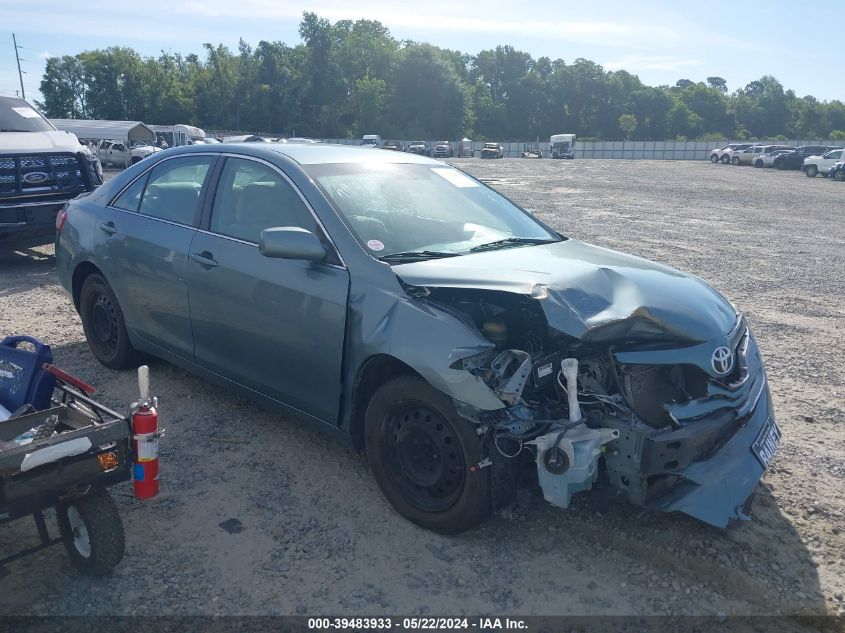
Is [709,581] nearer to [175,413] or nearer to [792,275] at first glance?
[175,413]

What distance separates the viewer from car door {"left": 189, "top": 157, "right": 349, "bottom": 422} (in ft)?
12.2

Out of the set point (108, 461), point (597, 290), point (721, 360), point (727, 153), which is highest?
point (597, 290)

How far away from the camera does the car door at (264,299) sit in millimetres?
3729

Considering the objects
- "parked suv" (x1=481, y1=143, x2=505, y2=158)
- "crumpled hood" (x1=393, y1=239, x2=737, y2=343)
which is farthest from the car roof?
"parked suv" (x1=481, y1=143, x2=505, y2=158)

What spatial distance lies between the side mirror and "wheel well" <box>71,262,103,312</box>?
247 centimetres

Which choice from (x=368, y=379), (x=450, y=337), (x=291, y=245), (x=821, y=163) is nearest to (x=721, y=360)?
(x=450, y=337)

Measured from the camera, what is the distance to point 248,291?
13.5 ft

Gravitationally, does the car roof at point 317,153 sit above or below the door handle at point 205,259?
above

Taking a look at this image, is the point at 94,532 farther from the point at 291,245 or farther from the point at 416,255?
the point at 416,255

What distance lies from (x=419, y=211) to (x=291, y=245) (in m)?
0.92

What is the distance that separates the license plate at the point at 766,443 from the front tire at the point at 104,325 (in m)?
4.22

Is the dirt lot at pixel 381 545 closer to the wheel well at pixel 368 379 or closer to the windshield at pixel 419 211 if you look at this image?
the wheel well at pixel 368 379

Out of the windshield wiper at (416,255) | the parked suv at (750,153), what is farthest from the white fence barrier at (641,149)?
the windshield wiper at (416,255)

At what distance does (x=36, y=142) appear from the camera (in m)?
9.75
